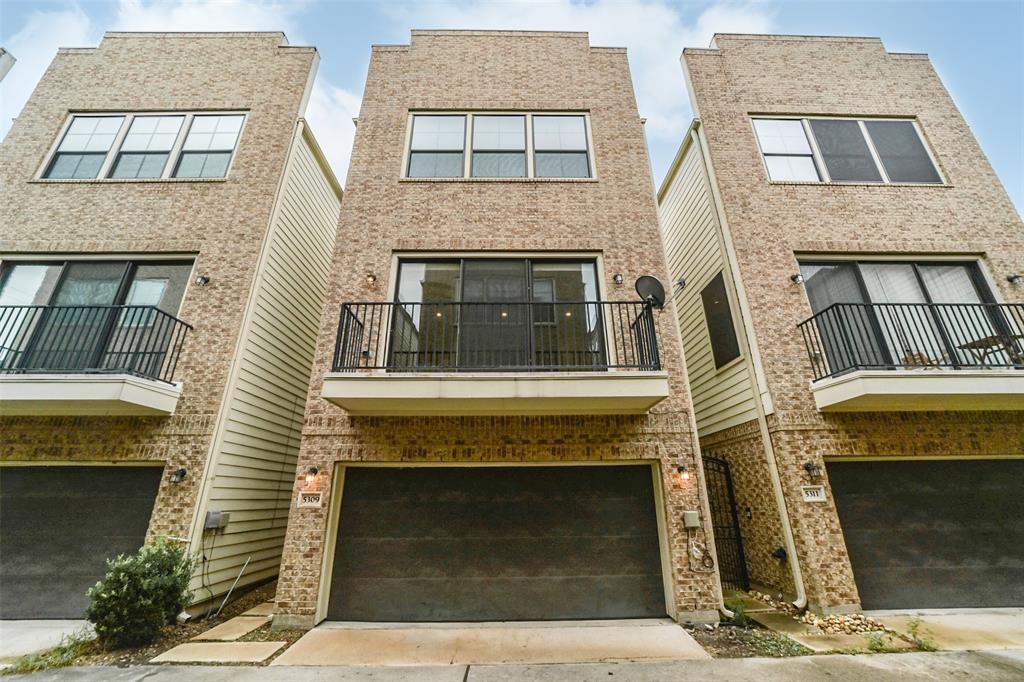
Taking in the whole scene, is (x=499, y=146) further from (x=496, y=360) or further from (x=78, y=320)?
(x=78, y=320)

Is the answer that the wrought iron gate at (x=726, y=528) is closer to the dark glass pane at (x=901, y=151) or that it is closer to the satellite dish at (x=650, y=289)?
the satellite dish at (x=650, y=289)

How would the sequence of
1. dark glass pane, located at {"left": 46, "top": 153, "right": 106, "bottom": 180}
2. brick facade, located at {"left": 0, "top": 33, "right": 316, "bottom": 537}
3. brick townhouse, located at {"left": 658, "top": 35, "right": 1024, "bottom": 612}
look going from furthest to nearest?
dark glass pane, located at {"left": 46, "top": 153, "right": 106, "bottom": 180} < brick facade, located at {"left": 0, "top": 33, "right": 316, "bottom": 537} < brick townhouse, located at {"left": 658, "top": 35, "right": 1024, "bottom": 612}

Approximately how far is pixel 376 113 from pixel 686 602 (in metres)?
9.36

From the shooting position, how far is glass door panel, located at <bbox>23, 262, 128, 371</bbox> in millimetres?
5656

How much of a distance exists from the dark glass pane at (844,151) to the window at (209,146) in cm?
1110

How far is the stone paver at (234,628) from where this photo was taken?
4.42 meters

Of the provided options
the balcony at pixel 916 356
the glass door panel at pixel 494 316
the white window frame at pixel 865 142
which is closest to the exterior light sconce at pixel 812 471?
the balcony at pixel 916 356

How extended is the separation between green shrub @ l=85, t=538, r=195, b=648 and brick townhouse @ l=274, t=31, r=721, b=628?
1.10 metres

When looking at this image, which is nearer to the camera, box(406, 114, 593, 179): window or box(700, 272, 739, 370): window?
box(700, 272, 739, 370): window

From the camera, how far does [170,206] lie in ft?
22.5

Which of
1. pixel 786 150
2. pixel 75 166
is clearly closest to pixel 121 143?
pixel 75 166

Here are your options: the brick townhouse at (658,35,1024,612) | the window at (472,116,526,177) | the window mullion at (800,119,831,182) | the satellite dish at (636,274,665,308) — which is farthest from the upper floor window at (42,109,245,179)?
the window mullion at (800,119,831,182)

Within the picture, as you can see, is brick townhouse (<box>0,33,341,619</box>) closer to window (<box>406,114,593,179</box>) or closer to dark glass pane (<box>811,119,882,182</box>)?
window (<box>406,114,593,179</box>)

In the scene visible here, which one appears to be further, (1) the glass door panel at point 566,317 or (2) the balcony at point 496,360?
(1) the glass door panel at point 566,317
